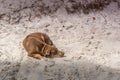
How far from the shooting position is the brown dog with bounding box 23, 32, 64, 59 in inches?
112

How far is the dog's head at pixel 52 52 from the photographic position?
9.27 ft

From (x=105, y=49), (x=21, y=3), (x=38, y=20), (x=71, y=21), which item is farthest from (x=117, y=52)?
(x=21, y=3)

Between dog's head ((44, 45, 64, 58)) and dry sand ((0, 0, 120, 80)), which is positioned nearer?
dry sand ((0, 0, 120, 80))

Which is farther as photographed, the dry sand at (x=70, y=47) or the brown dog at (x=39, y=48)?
the brown dog at (x=39, y=48)

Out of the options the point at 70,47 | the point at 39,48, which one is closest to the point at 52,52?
the point at 39,48

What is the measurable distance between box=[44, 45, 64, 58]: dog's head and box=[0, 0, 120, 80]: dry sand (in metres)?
0.05

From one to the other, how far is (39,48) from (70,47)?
0.37 m

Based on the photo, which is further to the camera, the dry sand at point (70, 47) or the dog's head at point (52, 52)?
the dog's head at point (52, 52)

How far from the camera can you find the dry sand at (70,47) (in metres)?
2.65

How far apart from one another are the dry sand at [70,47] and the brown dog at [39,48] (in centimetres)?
6

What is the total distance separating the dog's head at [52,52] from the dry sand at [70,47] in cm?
5

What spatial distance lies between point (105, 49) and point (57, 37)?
551 mm

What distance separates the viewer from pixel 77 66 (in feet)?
9.01

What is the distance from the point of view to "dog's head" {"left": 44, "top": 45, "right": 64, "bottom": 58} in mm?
2826
